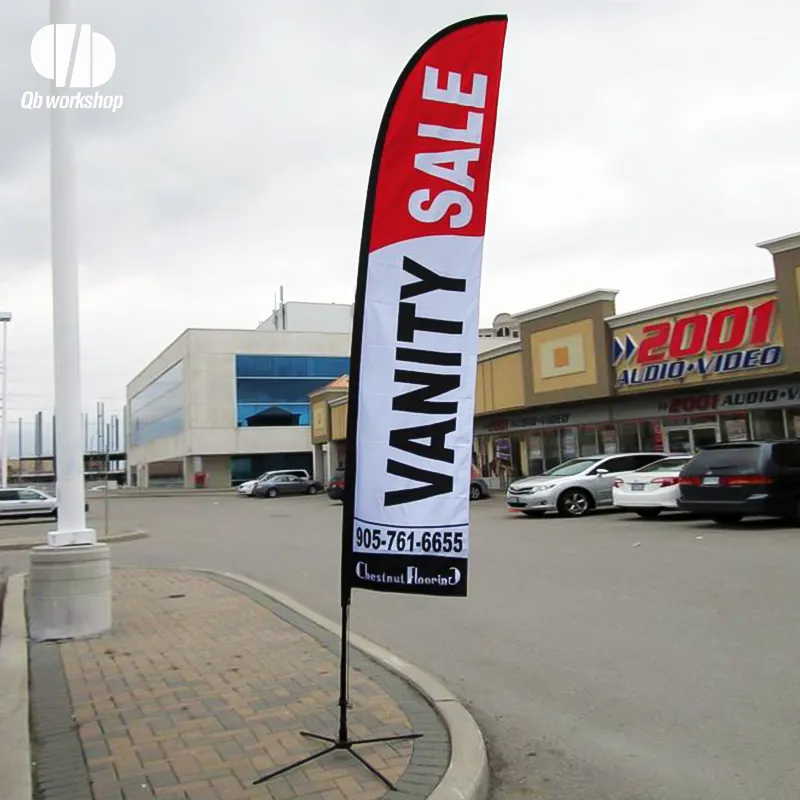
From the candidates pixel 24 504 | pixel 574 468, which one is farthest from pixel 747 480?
pixel 24 504

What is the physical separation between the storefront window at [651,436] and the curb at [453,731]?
19826 millimetres

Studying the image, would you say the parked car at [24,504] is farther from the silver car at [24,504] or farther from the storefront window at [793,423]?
the storefront window at [793,423]

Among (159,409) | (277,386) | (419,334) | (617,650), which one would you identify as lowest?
(617,650)

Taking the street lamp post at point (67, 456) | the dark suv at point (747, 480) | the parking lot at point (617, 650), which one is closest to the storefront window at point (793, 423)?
the dark suv at point (747, 480)

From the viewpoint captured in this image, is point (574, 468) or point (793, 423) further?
point (793, 423)

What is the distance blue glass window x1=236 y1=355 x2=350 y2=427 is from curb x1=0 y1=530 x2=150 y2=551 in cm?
4210

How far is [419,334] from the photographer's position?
4.48 m

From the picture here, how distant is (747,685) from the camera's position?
18.7 feet

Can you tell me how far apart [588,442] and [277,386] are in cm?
3882

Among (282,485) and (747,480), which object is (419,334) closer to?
(747,480)

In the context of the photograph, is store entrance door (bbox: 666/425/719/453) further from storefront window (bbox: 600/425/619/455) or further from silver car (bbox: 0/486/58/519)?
silver car (bbox: 0/486/58/519)

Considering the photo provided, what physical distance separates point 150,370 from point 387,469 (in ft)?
264

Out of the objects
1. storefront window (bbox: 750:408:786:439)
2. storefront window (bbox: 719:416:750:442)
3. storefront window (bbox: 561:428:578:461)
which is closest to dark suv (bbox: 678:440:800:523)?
storefront window (bbox: 750:408:786:439)

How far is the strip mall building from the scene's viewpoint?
21312mm
